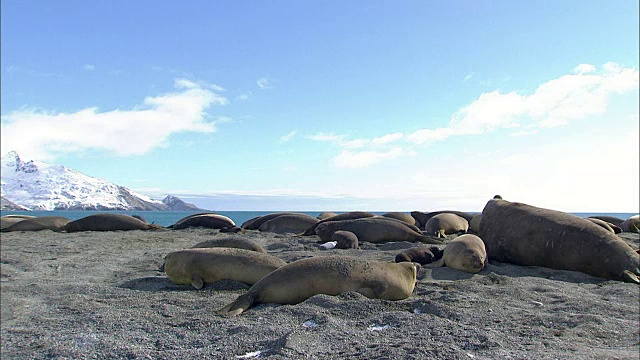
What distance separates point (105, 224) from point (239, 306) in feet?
35.8

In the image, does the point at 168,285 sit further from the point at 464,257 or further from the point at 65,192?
the point at 65,192

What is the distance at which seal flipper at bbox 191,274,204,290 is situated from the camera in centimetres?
503

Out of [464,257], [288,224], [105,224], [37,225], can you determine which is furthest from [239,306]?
[37,225]

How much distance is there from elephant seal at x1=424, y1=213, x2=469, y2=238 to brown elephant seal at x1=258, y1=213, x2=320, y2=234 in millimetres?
3225

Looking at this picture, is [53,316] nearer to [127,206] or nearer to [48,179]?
[127,206]

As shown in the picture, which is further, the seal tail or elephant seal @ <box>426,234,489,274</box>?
elephant seal @ <box>426,234,489,274</box>

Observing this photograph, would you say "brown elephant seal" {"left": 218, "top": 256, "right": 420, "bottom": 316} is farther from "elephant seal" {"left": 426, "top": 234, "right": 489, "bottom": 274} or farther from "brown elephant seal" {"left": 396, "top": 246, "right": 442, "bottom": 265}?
"brown elephant seal" {"left": 396, "top": 246, "right": 442, "bottom": 265}

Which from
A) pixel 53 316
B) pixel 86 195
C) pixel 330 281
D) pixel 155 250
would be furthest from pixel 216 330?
pixel 86 195

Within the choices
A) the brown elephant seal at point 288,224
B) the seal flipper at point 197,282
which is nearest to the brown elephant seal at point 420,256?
the seal flipper at point 197,282

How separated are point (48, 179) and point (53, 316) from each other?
437 feet

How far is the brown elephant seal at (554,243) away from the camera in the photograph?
5.86 meters

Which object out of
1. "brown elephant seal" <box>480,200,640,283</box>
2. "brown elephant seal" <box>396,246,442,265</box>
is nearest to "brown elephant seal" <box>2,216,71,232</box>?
"brown elephant seal" <box>396,246,442,265</box>

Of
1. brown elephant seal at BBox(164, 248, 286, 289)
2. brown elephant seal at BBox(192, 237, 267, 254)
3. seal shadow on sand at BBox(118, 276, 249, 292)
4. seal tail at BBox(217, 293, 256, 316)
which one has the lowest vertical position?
seal shadow on sand at BBox(118, 276, 249, 292)

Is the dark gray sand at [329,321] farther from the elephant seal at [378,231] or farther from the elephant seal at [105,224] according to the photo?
the elephant seal at [105,224]
